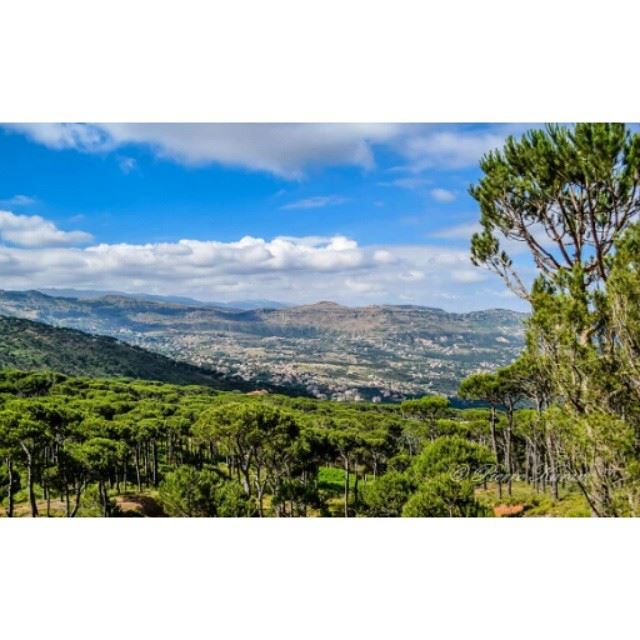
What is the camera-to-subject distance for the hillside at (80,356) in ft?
200

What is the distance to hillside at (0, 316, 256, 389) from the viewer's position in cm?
6106

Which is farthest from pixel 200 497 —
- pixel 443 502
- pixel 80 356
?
pixel 80 356

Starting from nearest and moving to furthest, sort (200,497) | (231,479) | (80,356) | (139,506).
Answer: (200,497)
(139,506)
(231,479)
(80,356)

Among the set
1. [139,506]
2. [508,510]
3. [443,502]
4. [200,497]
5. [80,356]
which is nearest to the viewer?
[443,502]

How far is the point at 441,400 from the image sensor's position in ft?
79.6

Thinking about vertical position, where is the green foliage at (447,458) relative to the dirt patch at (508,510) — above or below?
above

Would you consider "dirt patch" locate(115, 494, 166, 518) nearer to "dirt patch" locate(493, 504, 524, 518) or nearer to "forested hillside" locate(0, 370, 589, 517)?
"forested hillside" locate(0, 370, 589, 517)

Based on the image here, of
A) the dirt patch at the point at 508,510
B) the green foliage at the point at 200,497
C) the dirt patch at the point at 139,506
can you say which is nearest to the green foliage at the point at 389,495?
the dirt patch at the point at 508,510

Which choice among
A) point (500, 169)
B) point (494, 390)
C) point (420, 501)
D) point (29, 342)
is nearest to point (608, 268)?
point (500, 169)

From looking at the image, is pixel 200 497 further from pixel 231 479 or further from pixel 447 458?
Answer: pixel 447 458

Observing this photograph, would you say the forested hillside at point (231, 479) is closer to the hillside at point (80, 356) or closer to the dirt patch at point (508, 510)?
the dirt patch at point (508, 510)

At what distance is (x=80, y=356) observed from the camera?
→ 6944 cm

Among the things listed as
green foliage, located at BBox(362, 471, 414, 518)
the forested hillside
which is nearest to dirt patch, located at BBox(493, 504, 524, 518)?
the forested hillside

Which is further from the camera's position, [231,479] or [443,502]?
[231,479]
